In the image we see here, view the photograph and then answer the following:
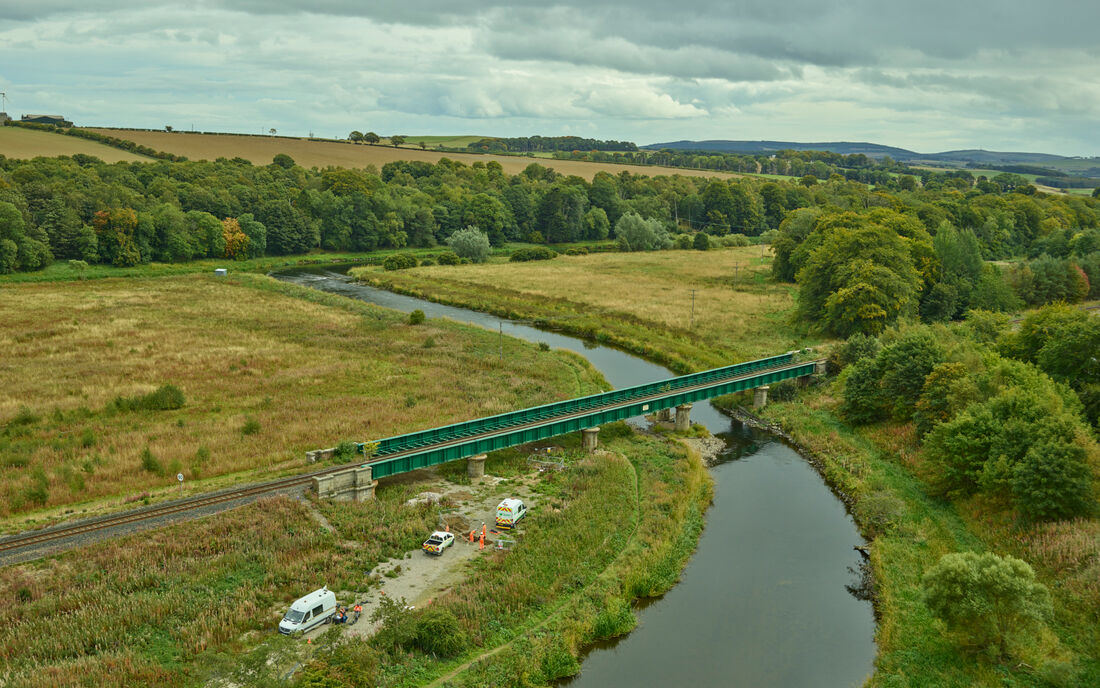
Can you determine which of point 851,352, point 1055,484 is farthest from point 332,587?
point 851,352

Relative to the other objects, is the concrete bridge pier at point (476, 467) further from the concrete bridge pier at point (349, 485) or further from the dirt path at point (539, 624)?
the dirt path at point (539, 624)

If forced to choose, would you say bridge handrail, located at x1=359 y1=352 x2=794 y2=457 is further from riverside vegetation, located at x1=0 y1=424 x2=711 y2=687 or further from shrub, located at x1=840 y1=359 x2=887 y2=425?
shrub, located at x1=840 y1=359 x2=887 y2=425

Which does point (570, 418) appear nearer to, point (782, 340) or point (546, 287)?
point (782, 340)

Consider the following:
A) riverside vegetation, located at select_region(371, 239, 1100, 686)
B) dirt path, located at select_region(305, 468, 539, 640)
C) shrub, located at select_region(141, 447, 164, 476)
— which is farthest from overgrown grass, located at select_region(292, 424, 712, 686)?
shrub, located at select_region(141, 447, 164, 476)

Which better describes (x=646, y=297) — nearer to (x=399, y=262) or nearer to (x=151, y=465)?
(x=399, y=262)

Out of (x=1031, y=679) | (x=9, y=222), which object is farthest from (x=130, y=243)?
(x=1031, y=679)
